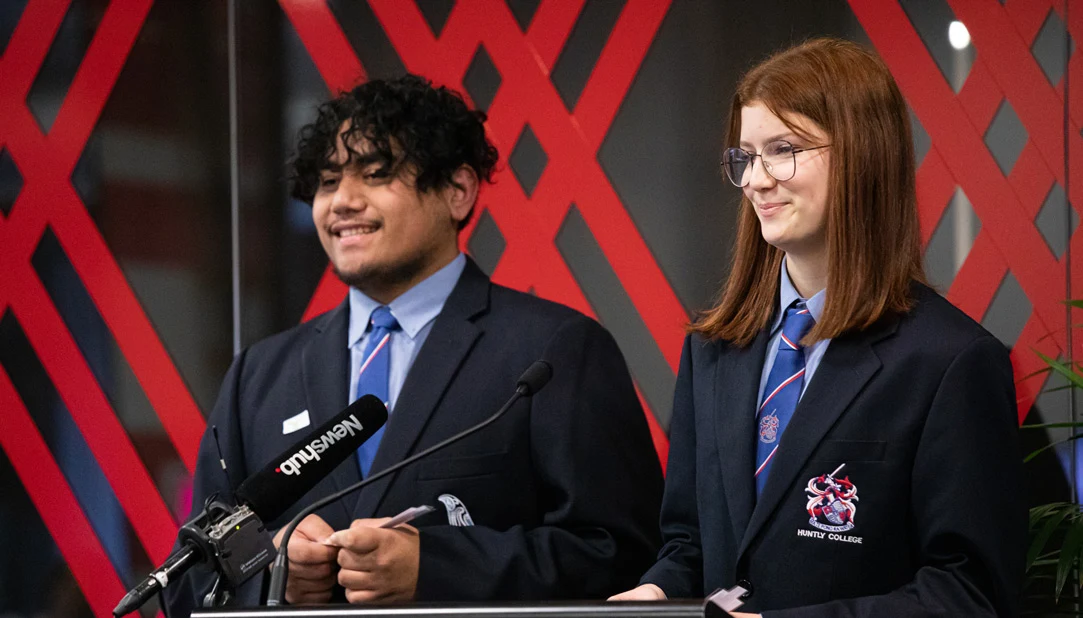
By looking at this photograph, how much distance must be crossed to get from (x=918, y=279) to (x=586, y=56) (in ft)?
5.77

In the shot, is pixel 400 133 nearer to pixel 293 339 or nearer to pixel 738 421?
pixel 293 339

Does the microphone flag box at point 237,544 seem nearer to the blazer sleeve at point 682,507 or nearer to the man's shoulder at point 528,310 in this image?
the blazer sleeve at point 682,507

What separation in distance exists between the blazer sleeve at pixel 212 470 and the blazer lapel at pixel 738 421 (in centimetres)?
102

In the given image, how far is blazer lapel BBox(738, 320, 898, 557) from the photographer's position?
1695 millimetres

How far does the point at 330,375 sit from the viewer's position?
2.54 meters

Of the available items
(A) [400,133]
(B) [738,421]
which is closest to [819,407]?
(B) [738,421]

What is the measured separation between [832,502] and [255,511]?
78cm

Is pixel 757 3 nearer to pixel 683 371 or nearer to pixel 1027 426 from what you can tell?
pixel 1027 426

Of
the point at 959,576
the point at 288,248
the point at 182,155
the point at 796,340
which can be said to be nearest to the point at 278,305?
the point at 288,248

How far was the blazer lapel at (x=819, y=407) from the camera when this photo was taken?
1695mm

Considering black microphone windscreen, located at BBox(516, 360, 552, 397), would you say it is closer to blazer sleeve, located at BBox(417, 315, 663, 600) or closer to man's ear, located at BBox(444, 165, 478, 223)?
blazer sleeve, located at BBox(417, 315, 663, 600)

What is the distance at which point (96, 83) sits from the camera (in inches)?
148

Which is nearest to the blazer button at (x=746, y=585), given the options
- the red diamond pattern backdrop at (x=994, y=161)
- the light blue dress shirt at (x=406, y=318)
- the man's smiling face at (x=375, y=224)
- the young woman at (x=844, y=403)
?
the young woman at (x=844, y=403)

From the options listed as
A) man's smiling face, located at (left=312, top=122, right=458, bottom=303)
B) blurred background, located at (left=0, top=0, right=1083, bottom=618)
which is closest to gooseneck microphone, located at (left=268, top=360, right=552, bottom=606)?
man's smiling face, located at (left=312, top=122, right=458, bottom=303)
